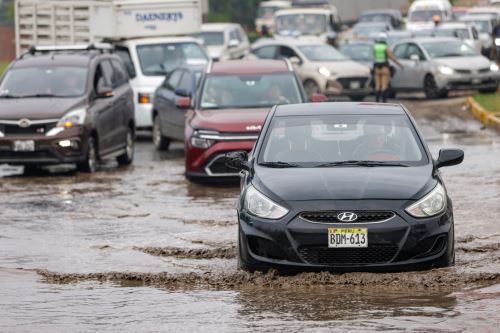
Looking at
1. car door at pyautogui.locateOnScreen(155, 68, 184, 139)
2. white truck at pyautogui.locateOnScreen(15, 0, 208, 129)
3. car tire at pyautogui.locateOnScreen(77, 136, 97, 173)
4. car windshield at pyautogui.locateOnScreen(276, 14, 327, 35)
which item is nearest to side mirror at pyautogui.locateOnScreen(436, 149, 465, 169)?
car tire at pyautogui.locateOnScreen(77, 136, 97, 173)

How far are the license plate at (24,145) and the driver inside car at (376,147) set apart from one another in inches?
360

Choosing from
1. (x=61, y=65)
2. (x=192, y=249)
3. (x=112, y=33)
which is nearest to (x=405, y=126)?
(x=192, y=249)

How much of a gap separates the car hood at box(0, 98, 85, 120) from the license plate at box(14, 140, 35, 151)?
0.35 meters

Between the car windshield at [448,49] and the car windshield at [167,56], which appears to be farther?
the car windshield at [448,49]

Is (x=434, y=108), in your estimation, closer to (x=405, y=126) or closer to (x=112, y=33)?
(x=112, y=33)

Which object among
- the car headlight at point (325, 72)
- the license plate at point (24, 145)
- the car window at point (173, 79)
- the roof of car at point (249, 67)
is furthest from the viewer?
the car headlight at point (325, 72)

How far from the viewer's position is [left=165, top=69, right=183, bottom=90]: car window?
25.2 m

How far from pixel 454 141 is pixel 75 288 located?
1479 cm

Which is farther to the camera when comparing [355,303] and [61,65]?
[61,65]

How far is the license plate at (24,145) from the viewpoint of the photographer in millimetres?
20469

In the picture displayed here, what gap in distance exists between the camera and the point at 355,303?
997 cm

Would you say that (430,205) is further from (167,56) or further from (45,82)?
(167,56)

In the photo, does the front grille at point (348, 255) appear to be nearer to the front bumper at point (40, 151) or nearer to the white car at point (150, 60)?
the front bumper at point (40, 151)

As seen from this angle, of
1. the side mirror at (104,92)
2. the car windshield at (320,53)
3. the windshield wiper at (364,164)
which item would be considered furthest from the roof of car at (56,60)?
the car windshield at (320,53)
